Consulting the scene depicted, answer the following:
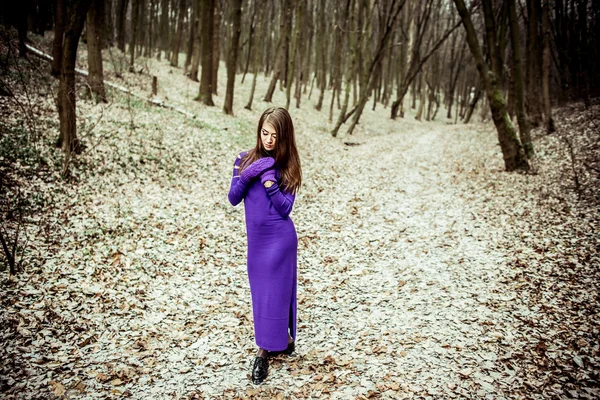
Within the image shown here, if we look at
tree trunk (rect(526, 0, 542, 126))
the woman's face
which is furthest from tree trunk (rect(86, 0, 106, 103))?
tree trunk (rect(526, 0, 542, 126))

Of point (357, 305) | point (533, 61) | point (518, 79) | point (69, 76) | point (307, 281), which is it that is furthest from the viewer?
point (533, 61)

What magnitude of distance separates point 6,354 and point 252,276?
2.77m

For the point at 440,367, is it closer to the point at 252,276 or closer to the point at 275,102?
the point at 252,276

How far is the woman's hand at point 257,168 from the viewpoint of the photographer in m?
3.03

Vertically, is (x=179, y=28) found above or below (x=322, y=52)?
above

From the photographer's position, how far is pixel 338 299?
523cm

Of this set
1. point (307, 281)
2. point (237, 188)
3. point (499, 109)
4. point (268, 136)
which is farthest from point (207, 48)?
point (237, 188)

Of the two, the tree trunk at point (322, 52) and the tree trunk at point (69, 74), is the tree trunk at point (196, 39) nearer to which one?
the tree trunk at point (322, 52)

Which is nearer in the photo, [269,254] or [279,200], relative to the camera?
[279,200]

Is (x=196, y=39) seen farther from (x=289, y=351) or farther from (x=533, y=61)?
(x=289, y=351)

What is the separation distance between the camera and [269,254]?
3.26 m

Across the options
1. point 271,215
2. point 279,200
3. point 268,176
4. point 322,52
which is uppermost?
point 322,52

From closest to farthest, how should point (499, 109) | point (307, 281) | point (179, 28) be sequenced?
point (307, 281), point (499, 109), point (179, 28)

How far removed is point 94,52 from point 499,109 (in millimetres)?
13015
